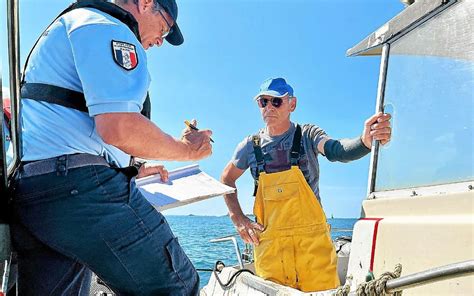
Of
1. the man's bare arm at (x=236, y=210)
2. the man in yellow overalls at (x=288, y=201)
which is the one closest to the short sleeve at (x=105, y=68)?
the man in yellow overalls at (x=288, y=201)

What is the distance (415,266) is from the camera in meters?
1.87

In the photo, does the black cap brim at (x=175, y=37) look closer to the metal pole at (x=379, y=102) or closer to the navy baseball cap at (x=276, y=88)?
the metal pole at (x=379, y=102)

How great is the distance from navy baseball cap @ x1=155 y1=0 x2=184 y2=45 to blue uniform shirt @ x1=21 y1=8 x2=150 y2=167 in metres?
0.36

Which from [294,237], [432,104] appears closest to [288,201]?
[294,237]

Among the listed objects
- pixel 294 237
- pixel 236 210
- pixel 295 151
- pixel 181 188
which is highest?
pixel 295 151

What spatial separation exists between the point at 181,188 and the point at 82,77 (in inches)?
41.7

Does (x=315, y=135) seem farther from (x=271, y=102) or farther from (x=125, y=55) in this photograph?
(x=125, y=55)

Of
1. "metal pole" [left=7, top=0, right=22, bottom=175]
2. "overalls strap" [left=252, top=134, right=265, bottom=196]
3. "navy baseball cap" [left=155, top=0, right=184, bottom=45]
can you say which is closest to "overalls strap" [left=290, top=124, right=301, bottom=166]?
"overalls strap" [left=252, top=134, right=265, bottom=196]

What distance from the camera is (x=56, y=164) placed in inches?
67.6

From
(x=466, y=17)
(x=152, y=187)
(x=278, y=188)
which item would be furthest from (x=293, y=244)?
(x=466, y=17)

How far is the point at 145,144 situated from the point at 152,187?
3.04 ft

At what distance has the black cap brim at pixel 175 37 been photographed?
91.4 inches

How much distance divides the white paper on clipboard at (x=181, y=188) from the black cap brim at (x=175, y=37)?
0.75 metres

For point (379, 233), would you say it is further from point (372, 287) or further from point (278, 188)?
point (278, 188)
